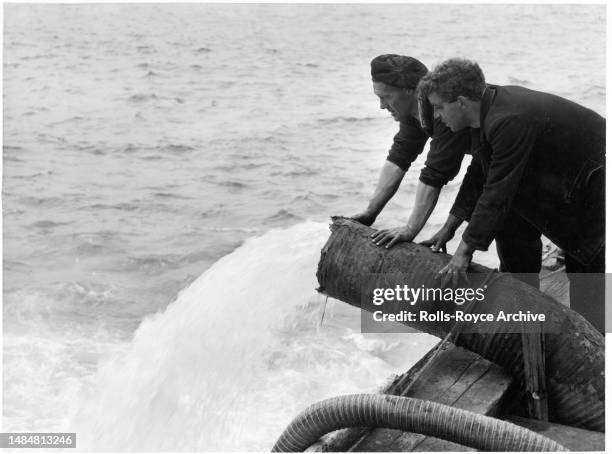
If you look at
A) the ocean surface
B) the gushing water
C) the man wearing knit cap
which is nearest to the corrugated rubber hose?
the man wearing knit cap

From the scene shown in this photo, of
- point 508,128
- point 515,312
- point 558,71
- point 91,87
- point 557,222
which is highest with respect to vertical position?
point 508,128

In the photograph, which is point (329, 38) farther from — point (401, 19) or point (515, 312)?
point (515, 312)

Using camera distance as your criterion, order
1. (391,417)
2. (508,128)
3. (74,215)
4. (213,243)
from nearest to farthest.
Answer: (391,417) → (508,128) → (213,243) → (74,215)

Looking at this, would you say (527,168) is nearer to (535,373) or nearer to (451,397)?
(535,373)

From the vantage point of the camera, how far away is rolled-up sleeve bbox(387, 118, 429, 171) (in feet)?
13.0

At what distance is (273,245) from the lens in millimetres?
8703

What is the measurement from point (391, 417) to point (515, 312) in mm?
784

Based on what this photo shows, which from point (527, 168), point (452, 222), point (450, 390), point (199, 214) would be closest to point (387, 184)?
point (452, 222)

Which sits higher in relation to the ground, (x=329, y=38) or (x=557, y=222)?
(x=557, y=222)

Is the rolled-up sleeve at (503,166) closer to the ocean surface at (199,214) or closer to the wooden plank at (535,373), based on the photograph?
the wooden plank at (535,373)

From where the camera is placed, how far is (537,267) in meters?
4.12

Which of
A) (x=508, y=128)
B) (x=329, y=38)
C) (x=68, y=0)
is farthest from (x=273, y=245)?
(x=329, y=38)

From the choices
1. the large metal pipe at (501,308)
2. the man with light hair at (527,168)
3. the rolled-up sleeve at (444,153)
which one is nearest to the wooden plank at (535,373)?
the large metal pipe at (501,308)

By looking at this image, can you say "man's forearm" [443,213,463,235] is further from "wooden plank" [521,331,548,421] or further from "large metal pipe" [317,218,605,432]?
"wooden plank" [521,331,548,421]
